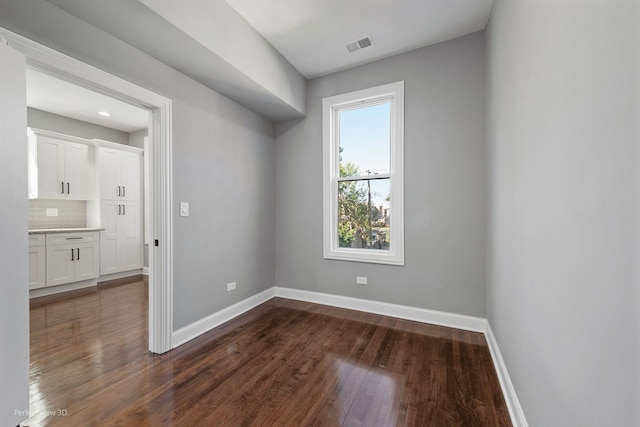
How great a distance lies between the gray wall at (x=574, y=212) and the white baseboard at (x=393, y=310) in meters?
1.07

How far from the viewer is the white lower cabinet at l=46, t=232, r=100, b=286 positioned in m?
3.88

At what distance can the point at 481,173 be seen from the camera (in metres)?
2.60

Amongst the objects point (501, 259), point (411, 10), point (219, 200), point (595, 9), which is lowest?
point (501, 259)

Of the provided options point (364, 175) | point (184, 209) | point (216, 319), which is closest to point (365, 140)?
point (364, 175)

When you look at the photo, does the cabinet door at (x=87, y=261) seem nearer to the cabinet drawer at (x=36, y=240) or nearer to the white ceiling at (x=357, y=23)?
the cabinet drawer at (x=36, y=240)

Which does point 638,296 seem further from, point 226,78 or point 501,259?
point 226,78

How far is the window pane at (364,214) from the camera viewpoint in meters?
3.16

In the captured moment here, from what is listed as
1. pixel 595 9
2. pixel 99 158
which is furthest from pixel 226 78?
pixel 99 158

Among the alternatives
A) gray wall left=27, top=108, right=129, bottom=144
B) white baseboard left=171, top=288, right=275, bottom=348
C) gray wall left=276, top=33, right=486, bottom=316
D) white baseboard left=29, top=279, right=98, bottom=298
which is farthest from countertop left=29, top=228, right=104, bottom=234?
gray wall left=276, top=33, right=486, bottom=316

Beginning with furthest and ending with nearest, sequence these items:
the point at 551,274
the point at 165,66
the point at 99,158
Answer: the point at 99,158, the point at 165,66, the point at 551,274

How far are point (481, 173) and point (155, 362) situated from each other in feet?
11.1

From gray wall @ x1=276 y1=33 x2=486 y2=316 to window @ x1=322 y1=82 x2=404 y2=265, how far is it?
0.36 ft

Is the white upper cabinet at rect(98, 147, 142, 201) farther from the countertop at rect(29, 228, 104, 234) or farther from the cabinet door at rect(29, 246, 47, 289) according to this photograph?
the cabinet door at rect(29, 246, 47, 289)

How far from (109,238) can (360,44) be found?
5.20m
